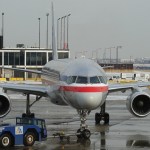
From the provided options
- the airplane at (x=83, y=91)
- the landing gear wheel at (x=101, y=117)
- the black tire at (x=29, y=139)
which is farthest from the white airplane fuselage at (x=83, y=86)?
the landing gear wheel at (x=101, y=117)

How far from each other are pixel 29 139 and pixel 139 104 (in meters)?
7.32

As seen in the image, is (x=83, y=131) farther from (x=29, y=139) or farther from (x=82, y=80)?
(x=29, y=139)

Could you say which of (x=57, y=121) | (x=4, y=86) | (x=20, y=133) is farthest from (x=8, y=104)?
(x=57, y=121)

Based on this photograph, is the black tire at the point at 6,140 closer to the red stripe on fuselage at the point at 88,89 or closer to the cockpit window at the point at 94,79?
the red stripe on fuselage at the point at 88,89

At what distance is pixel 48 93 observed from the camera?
1128 inches

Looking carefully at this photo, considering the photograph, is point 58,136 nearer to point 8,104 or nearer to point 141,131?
point 8,104

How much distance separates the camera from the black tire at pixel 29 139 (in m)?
21.2

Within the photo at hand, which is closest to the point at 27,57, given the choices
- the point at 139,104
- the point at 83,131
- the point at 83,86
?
the point at 139,104

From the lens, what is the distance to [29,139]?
21.2 m

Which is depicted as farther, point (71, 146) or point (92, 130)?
point (92, 130)

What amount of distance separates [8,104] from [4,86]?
2.74 meters

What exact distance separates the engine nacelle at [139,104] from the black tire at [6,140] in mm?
7402

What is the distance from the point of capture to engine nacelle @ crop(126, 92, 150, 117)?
25225 mm

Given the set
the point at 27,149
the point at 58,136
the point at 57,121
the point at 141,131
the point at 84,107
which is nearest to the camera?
the point at 27,149
